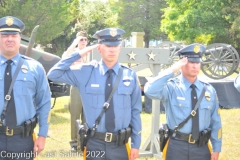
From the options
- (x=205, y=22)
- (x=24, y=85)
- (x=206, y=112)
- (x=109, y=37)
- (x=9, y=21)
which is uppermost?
(x=205, y=22)

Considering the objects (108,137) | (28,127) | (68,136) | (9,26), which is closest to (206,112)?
(108,137)

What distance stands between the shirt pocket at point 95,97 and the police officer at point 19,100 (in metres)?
0.46

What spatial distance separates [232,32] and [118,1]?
27.2 meters

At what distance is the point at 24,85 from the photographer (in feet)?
13.1

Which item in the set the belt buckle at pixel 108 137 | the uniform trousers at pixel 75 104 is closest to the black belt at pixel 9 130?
the belt buckle at pixel 108 137

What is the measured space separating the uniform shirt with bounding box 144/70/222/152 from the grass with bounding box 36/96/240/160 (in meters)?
2.50

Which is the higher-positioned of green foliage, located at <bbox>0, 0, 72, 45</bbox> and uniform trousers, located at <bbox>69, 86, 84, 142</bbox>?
green foliage, located at <bbox>0, 0, 72, 45</bbox>

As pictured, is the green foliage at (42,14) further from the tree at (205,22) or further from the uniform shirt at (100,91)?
the uniform shirt at (100,91)

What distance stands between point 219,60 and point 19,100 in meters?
11.8

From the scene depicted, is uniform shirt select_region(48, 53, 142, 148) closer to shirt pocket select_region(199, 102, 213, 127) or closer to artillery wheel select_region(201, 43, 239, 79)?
shirt pocket select_region(199, 102, 213, 127)

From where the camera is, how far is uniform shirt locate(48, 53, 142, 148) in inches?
156

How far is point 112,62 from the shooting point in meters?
4.05

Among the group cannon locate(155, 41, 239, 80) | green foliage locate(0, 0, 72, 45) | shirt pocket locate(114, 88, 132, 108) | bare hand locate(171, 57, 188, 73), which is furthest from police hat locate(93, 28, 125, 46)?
green foliage locate(0, 0, 72, 45)

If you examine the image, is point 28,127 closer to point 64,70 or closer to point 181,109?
point 64,70
